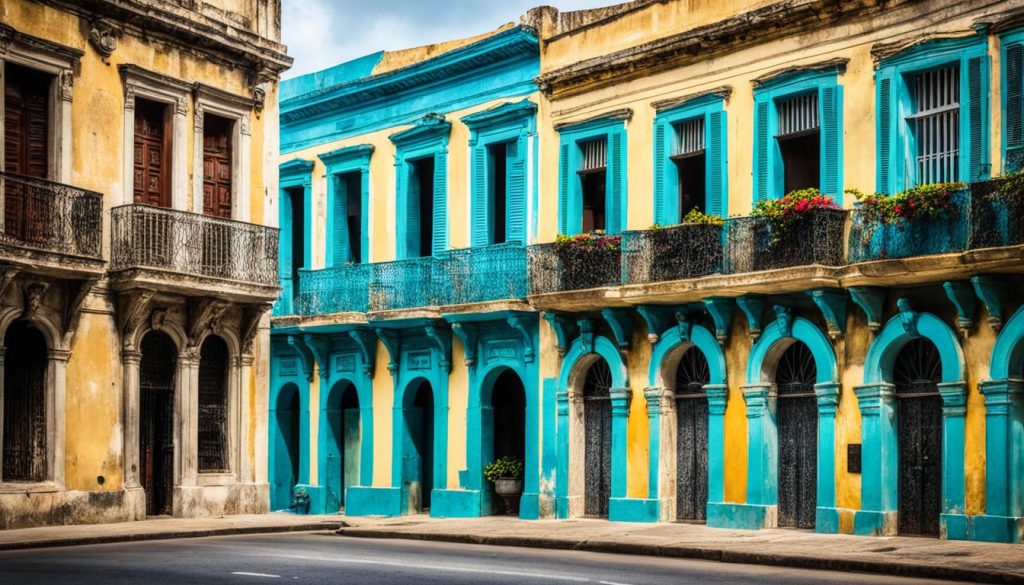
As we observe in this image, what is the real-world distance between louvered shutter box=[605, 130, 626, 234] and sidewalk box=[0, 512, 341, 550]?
6345 millimetres

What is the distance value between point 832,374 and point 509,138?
788cm

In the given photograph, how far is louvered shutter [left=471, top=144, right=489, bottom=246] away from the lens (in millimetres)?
26672

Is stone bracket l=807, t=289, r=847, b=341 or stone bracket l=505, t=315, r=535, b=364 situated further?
stone bracket l=505, t=315, r=535, b=364

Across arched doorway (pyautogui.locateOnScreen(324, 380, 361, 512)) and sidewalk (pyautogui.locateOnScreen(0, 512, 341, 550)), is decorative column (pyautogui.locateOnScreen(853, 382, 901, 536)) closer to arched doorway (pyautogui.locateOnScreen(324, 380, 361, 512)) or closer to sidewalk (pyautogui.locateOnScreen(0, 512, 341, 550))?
sidewalk (pyautogui.locateOnScreen(0, 512, 341, 550))

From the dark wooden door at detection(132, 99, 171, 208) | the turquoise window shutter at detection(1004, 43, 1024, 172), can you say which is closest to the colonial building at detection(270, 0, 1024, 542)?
the turquoise window shutter at detection(1004, 43, 1024, 172)

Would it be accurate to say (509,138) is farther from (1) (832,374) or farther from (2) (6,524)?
(2) (6,524)

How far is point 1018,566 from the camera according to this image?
15.3 metres

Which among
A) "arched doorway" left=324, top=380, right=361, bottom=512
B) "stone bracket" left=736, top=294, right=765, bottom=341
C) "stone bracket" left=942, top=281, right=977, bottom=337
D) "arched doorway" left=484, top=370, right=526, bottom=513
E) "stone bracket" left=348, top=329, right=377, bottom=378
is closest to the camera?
"stone bracket" left=942, top=281, right=977, bottom=337

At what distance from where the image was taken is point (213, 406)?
2436 centimetres

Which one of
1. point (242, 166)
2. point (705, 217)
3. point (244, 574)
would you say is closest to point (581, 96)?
point (705, 217)

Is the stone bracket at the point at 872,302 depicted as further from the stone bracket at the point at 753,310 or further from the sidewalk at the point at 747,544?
the sidewalk at the point at 747,544

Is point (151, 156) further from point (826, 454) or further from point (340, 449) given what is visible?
point (826, 454)

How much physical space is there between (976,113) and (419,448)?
40.8ft

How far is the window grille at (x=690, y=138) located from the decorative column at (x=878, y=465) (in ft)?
16.4
